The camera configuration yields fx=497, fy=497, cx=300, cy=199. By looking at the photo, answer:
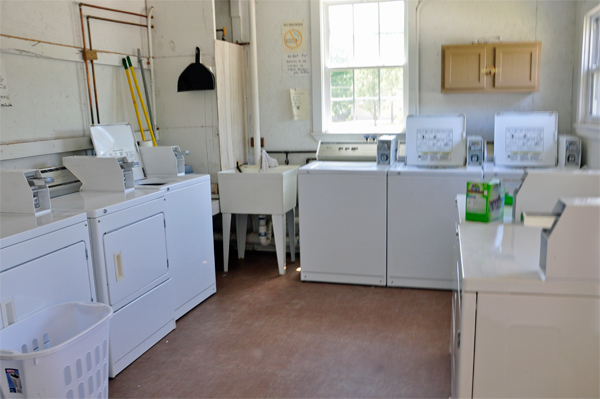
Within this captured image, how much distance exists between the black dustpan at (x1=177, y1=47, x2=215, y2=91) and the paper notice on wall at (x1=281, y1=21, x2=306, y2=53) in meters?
0.83

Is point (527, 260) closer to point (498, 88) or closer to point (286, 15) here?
point (498, 88)

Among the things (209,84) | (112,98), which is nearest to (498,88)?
(209,84)

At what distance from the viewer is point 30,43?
10.6ft

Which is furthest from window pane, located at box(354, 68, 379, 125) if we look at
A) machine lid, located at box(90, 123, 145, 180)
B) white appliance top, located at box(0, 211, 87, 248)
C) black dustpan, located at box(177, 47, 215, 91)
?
white appliance top, located at box(0, 211, 87, 248)

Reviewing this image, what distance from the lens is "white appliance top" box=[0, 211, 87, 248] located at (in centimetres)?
216

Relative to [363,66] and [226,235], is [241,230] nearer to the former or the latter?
[226,235]

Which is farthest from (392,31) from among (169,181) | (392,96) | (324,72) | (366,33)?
(169,181)

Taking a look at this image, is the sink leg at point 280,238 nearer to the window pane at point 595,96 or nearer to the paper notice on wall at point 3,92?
the paper notice on wall at point 3,92

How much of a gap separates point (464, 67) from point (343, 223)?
161 cm

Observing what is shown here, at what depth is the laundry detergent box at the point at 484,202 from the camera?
212cm

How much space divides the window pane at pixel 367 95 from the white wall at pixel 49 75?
2.12m

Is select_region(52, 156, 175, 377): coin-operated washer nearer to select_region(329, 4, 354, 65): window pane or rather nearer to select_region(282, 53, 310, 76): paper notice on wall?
select_region(282, 53, 310, 76): paper notice on wall

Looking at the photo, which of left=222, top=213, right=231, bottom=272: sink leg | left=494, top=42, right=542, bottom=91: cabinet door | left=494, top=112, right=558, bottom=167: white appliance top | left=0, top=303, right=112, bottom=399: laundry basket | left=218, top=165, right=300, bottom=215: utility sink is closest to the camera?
left=0, top=303, right=112, bottom=399: laundry basket

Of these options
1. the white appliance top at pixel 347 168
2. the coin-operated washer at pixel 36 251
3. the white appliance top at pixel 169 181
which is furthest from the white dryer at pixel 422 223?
the coin-operated washer at pixel 36 251
